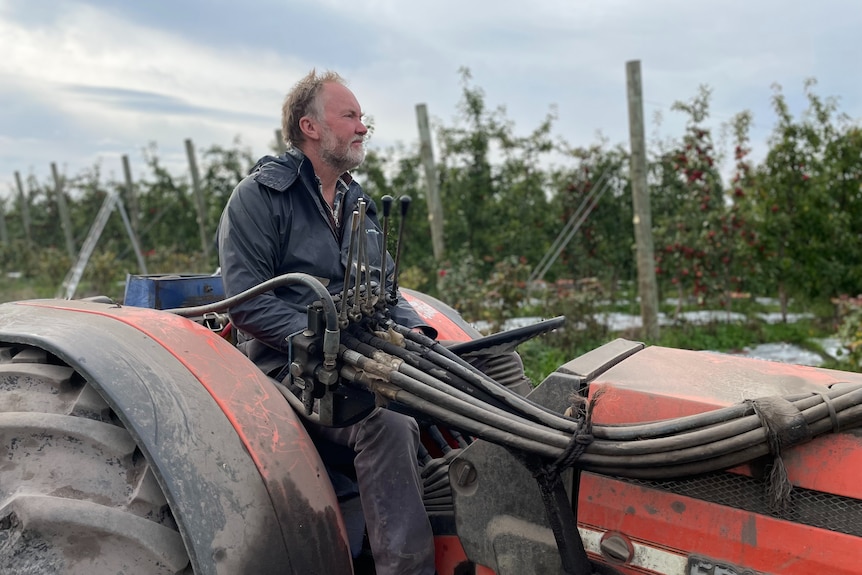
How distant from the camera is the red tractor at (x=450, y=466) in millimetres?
1399

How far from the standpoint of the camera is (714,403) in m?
1.53

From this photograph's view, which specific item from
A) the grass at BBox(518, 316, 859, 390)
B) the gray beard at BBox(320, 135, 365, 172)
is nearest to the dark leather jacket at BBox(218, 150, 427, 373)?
the gray beard at BBox(320, 135, 365, 172)

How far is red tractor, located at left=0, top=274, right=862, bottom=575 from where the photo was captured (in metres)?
1.40


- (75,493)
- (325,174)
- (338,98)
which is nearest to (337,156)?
(325,174)

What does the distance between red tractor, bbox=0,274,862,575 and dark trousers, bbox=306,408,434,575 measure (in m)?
0.13

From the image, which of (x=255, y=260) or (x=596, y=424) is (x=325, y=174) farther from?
(x=596, y=424)

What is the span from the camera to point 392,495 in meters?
1.87

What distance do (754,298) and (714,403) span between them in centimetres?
813

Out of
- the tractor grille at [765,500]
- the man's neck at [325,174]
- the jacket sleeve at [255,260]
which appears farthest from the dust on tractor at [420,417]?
the man's neck at [325,174]

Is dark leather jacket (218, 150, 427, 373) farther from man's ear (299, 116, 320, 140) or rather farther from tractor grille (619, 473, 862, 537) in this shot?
tractor grille (619, 473, 862, 537)

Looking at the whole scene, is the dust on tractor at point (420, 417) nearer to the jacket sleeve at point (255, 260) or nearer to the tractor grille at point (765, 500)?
the tractor grille at point (765, 500)

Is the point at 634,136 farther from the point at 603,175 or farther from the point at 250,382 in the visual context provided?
the point at 250,382

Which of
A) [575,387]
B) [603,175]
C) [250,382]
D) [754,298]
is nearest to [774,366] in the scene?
[575,387]

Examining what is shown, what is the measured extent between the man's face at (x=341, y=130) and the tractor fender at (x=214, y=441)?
0.89 metres
